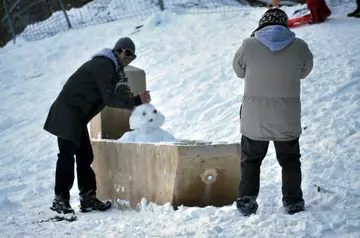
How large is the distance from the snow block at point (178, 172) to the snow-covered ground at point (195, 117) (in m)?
0.19

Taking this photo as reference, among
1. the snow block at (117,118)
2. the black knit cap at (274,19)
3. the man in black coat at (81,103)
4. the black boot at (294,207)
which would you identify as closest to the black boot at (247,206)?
the black boot at (294,207)

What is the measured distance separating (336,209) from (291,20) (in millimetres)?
7109

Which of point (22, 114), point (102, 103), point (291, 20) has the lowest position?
point (22, 114)

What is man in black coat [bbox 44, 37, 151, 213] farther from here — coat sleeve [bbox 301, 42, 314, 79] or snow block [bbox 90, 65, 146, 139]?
coat sleeve [bbox 301, 42, 314, 79]

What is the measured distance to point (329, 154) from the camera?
529 centimetres

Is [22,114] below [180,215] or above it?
below

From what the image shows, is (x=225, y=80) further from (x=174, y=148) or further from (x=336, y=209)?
(x=336, y=209)

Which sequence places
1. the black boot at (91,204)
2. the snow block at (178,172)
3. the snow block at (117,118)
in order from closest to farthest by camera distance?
1. the snow block at (178,172)
2. the black boot at (91,204)
3. the snow block at (117,118)

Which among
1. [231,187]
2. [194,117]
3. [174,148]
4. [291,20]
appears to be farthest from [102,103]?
[291,20]

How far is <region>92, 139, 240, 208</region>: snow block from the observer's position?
4387 millimetres

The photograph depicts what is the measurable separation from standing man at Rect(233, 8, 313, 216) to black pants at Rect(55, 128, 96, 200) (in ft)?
5.00

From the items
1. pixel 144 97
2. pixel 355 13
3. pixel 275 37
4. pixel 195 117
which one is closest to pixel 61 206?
pixel 144 97

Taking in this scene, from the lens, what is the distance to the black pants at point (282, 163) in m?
3.84

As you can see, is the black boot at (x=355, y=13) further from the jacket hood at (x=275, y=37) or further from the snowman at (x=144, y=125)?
the jacket hood at (x=275, y=37)
